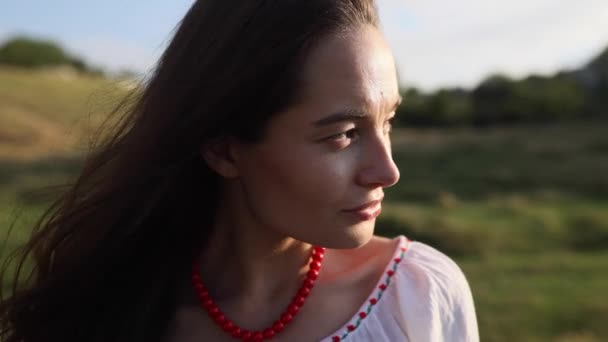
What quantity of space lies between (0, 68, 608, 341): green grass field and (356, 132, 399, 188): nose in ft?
3.19

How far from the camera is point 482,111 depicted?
16453 millimetres

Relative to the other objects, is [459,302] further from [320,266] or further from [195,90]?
[195,90]

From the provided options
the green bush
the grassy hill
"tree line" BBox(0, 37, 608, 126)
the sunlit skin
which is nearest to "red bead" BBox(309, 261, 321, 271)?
the sunlit skin

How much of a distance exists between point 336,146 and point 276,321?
0.58 m

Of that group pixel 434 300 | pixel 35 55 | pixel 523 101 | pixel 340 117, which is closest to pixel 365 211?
pixel 340 117

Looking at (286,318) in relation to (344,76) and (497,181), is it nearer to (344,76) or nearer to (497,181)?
(344,76)

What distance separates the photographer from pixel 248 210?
2.30 m

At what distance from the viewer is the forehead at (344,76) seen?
6.61 feet

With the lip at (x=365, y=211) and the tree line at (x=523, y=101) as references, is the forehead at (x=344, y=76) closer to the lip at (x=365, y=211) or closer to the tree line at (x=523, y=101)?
the lip at (x=365, y=211)

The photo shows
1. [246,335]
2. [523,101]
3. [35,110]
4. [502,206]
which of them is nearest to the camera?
[246,335]

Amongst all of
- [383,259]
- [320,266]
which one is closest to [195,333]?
[320,266]

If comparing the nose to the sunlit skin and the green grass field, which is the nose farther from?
the green grass field

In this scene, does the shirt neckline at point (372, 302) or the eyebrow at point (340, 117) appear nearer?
the eyebrow at point (340, 117)

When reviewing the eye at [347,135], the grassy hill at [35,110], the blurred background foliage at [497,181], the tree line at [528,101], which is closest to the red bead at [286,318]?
the eye at [347,135]
